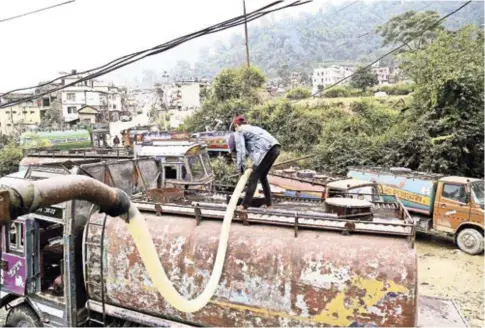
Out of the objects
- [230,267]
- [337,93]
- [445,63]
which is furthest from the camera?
[337,93]

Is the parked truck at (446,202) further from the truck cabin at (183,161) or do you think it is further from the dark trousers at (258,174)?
the dark trousers at (258,174)

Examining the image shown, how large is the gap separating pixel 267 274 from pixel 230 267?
538 millimetres

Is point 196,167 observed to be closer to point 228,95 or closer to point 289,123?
point 289,123

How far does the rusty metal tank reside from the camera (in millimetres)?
4535

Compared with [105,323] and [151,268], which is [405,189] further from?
[151,268]

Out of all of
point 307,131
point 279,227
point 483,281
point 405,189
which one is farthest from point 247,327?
point 307,131

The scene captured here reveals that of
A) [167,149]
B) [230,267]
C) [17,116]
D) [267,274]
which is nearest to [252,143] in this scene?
[230,267]

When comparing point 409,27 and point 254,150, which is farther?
point 409,27

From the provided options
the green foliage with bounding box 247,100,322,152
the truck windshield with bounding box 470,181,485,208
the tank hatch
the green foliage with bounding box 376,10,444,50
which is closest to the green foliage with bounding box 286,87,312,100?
the green foliage with bounding box 247,100,322,152

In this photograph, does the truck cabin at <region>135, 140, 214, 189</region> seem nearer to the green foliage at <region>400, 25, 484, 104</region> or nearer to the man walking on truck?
the man walking on truck

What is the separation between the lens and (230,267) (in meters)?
5.27

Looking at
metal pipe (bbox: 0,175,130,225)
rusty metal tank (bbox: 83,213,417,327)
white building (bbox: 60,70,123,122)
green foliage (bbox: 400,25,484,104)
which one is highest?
white building (bbox: 60,70,123,122)

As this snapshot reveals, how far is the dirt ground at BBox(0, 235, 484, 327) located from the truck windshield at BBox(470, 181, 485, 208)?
184 centimetres

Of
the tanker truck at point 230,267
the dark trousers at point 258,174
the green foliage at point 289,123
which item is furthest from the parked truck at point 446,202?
the green foliage at point 289,123
